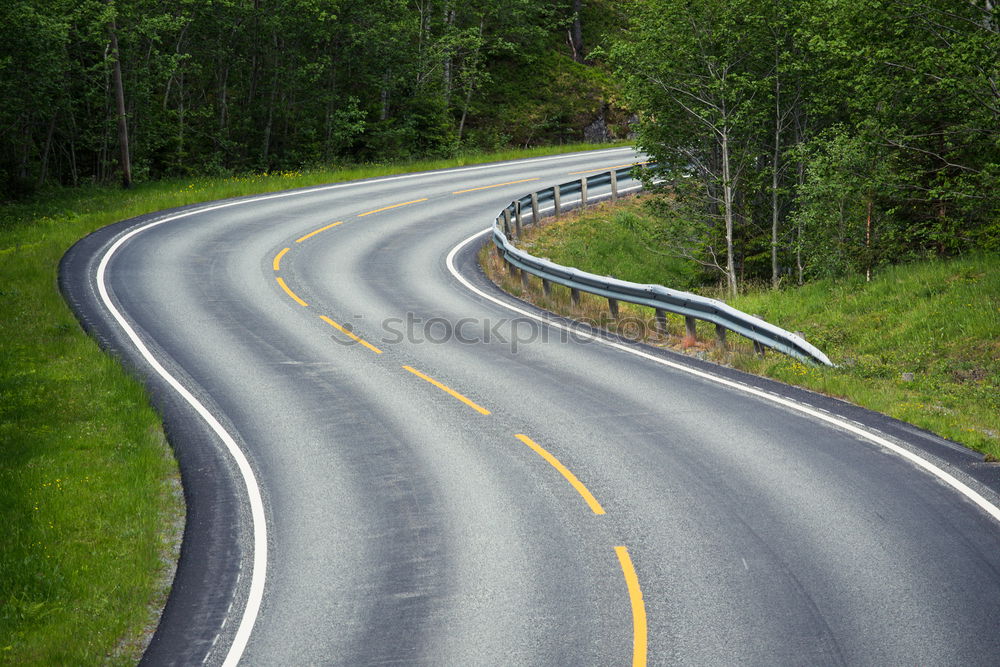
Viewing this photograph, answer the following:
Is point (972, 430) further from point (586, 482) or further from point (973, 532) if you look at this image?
point (586, 482)

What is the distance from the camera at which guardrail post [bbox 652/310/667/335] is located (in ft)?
53.7

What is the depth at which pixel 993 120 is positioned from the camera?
50.9 ft

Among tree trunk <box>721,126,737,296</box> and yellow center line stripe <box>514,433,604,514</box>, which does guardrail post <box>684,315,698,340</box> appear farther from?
tree trunk <box>721,126,737,296</box>

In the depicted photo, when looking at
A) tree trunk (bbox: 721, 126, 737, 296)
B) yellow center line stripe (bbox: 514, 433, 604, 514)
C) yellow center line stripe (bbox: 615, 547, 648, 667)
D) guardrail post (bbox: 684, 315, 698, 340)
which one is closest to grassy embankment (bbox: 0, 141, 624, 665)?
yellow center line stripe (bbox: 615, 547, 648, 667)

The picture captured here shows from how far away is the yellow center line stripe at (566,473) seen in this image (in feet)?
30.7

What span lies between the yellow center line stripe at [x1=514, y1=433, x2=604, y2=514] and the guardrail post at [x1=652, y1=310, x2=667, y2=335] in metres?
5.81

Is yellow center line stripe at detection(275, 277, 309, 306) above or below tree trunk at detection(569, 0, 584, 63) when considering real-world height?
below

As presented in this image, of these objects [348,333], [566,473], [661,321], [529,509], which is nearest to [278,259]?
[348,333]

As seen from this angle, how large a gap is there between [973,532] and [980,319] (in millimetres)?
7464

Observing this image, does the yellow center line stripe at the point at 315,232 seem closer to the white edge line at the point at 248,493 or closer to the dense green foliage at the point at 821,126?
the white edge line at the point at 248,493

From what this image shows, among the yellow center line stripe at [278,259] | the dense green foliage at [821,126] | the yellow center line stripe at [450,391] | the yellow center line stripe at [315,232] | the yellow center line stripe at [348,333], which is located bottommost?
the yellow center line stripe at [450,391]

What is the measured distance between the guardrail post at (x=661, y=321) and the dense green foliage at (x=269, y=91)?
23689 mm

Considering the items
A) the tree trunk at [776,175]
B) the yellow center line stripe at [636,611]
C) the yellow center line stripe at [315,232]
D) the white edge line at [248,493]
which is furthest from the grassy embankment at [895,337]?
the white edge line at [248,493]

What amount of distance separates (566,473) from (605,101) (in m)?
40.9
